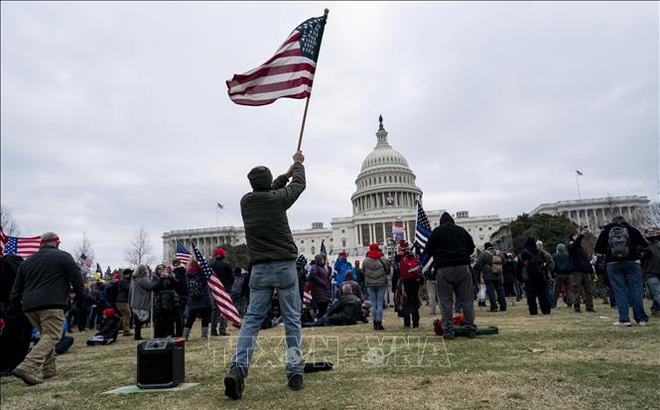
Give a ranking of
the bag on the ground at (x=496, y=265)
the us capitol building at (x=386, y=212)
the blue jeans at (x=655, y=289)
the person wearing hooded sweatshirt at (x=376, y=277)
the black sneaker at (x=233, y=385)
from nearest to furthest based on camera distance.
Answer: the black sneaker at (x=233, y=385) < the blue jeans at (x=655, y=289) < the person wearing hooded sweatshirt at (x=376, y=277) < the bag on the ground at (x=496, y=265) < the us capitol building at (x=386, y=212)

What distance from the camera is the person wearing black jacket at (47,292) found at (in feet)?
21.8

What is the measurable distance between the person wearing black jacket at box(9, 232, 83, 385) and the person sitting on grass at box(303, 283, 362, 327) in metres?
7.13

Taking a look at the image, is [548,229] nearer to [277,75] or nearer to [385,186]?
[385,186]

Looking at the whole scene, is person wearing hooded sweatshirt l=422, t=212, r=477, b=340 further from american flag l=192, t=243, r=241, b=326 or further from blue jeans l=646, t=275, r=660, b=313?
blue jeans l=646, t=275, r=660, b=313

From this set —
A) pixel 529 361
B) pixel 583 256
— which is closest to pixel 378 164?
pixel 583 256

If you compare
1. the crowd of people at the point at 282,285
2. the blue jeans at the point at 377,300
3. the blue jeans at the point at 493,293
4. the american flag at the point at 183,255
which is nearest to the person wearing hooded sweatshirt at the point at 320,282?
the crowd of people at the point at 282,285

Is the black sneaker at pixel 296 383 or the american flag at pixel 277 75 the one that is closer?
the black sneaker at pixel 296 383

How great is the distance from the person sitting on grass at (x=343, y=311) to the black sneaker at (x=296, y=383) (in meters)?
8.27

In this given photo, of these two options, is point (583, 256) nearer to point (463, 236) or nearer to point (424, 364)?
point (463, 236)

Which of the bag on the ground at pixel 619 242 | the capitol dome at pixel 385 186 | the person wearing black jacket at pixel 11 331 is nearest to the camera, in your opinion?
the person wearing black jacket at pixel 11 331

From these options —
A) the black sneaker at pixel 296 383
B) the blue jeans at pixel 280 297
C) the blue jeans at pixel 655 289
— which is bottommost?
the black sneaker at pixel 296 383

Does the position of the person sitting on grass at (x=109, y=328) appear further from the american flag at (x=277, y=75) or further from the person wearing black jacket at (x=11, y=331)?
the american flag at (x=277, y=75)

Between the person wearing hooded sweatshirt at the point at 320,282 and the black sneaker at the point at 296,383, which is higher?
the person wearing hooded sweatshirt at the point at 320,282

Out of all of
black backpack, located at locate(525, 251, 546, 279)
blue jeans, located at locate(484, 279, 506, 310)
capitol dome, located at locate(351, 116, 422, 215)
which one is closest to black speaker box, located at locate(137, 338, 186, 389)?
black backpack, located at locate(525, 251, 546, 279)
